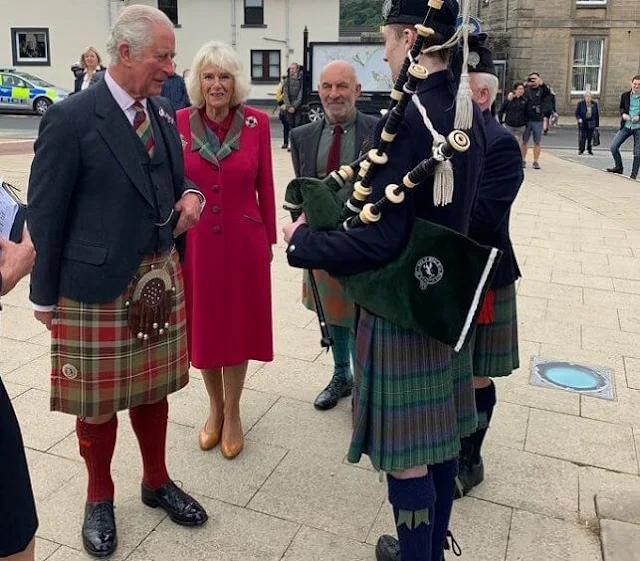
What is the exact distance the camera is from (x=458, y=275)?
6.70 ft

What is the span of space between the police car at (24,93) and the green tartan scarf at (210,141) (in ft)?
79.4

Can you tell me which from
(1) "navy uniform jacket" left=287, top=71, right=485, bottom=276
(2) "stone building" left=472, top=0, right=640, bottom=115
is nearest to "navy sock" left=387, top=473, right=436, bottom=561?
(1) "navy uniform jacket" left=287, top=71, right=485, bottom=276

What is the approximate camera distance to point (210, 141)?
10.5ft

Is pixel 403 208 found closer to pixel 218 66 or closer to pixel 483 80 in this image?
pixel 483 80

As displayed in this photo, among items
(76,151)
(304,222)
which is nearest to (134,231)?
(76,151)

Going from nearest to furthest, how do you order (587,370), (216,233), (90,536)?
(90,536), (216,233), (587,370)

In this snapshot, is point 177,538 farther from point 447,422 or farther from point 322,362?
point 322,362

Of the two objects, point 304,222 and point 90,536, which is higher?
point 304,222

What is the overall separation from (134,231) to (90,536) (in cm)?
120

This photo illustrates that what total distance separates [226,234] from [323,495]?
50.2 inches

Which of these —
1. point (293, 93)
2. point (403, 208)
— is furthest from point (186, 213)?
point (293, 93)

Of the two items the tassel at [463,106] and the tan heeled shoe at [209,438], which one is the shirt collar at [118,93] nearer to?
the tassel at [463,106]

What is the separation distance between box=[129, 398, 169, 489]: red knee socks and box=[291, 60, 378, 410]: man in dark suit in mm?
1160

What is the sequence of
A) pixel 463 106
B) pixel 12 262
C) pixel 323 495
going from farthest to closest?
pixel 323 495 < pixel 463 106 < pixel 12 262
